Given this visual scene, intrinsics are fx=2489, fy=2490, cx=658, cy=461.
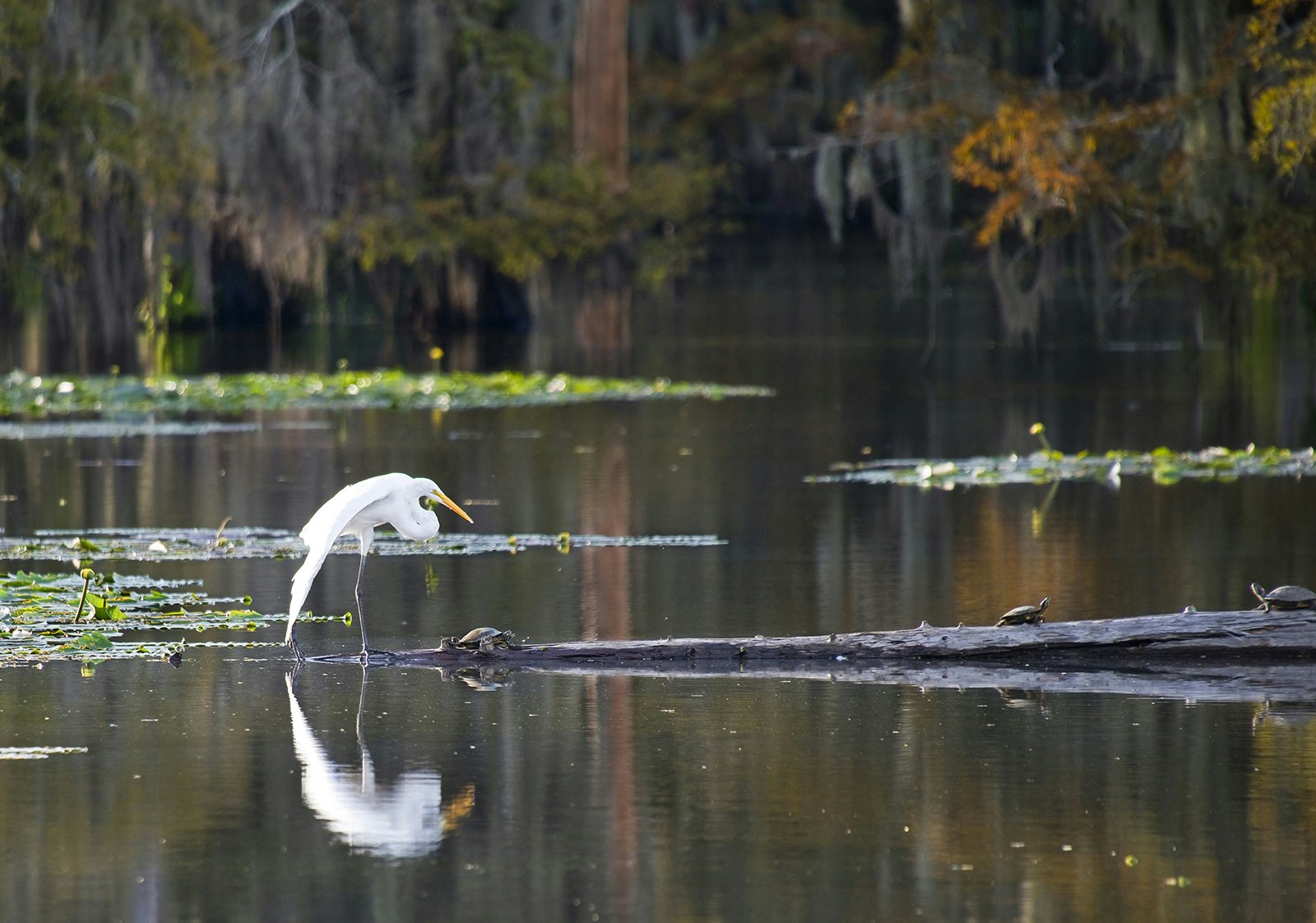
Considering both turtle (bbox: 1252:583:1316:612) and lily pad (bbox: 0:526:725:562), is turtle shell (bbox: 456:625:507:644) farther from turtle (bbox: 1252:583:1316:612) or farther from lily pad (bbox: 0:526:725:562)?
lily pad (bbox: 0:526:725:562)

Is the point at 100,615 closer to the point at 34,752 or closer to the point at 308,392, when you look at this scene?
the point at 34,752

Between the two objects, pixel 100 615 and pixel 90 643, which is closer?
pixel 90 643

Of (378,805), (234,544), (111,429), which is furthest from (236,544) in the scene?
(111,429)

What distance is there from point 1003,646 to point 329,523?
2641 mm

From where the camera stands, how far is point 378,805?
7379 millimetres

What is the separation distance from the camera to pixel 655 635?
34.3 feet

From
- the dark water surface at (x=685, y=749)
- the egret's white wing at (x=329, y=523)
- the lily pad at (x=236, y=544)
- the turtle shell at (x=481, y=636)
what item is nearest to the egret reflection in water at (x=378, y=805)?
the dark water surface at (x=685, y=749)

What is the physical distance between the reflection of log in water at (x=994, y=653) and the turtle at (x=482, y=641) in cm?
2

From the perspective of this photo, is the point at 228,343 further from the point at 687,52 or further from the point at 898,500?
the point at 898,500

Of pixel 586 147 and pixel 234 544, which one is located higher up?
pixel 586 147

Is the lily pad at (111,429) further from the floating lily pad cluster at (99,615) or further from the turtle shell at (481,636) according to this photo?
the turtle shell at (481,636)

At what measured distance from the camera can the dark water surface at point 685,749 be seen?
21.2 ft

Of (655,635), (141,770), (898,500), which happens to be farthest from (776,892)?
(898,500)

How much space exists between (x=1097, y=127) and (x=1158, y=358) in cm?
644
